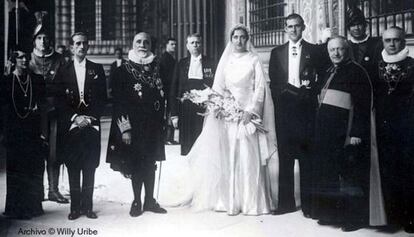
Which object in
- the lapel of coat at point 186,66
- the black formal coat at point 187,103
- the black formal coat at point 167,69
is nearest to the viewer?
the black formal coat at point 167,69

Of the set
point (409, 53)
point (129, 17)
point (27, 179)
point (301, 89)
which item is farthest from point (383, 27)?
point (27, 179)

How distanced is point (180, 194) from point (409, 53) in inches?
46.3

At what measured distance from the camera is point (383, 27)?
213cm

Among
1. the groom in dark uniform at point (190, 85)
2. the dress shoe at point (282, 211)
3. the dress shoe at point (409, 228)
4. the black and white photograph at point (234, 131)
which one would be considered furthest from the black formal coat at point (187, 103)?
the dress shoe at point (409, 228)

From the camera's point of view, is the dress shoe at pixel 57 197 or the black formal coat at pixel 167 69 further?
the black formal coat at pixel 167 69

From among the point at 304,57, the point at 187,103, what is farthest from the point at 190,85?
the point at 304,57

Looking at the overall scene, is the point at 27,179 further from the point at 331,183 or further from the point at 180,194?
the point at 331,183

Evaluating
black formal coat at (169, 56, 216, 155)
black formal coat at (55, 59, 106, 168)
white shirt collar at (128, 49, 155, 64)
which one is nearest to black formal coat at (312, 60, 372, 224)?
black formal coat at (169, 56, 216, 155)

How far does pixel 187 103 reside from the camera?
8.73 feet

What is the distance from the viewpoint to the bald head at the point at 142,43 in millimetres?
2178

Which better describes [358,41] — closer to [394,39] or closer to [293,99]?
[394,39]

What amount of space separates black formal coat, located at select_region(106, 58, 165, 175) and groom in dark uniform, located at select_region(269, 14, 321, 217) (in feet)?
1.80

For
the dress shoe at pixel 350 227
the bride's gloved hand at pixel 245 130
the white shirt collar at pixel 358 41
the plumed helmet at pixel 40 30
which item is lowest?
the dress shoe at pixel 350 227

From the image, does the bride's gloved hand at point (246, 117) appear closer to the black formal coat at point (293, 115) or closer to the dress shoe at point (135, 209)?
the black formal coat at point (293, 115)
